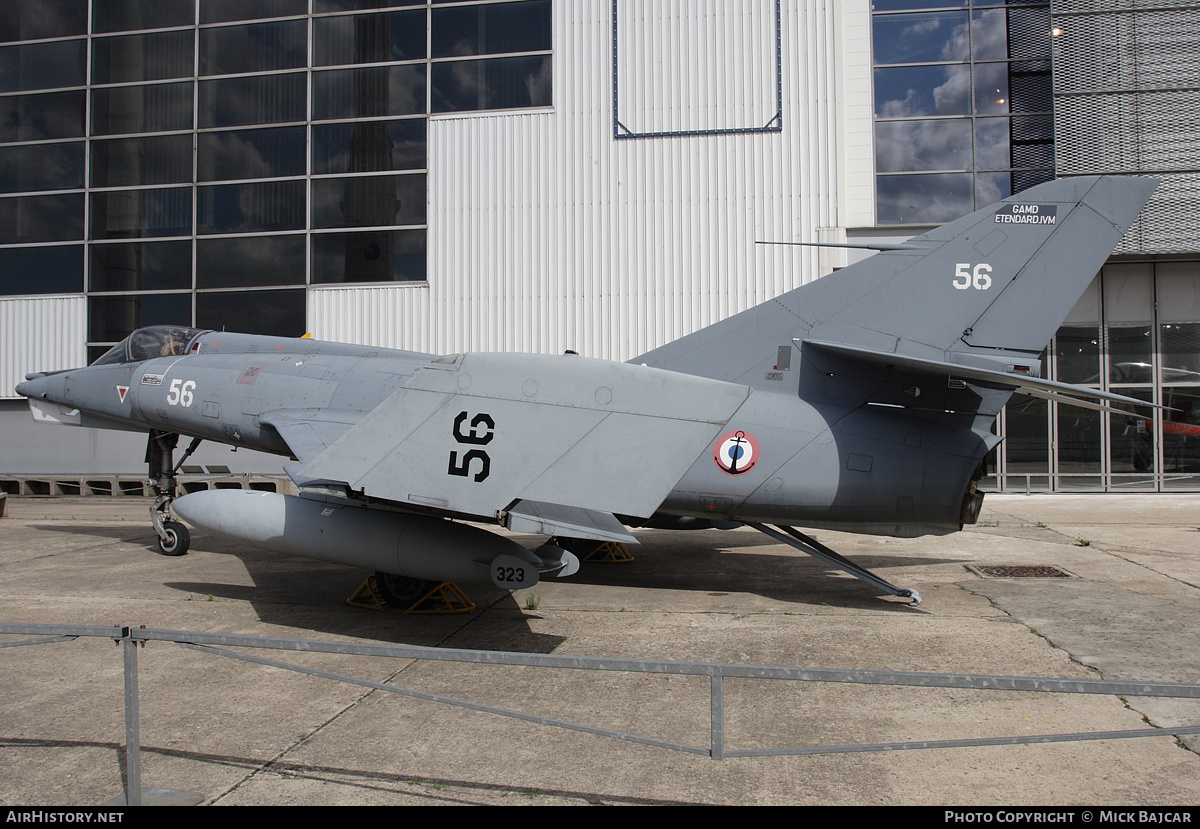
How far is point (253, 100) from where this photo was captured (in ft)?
66.1

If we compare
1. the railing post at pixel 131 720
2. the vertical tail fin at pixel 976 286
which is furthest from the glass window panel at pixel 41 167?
the railing post at pixel 131 720

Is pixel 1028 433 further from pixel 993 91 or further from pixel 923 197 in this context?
pixel 993 91

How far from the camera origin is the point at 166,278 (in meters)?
20.2

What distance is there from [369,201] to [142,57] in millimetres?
8183

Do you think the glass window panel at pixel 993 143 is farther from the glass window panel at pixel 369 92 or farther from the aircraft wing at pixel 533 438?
the aircraft wing at pixel 533 438

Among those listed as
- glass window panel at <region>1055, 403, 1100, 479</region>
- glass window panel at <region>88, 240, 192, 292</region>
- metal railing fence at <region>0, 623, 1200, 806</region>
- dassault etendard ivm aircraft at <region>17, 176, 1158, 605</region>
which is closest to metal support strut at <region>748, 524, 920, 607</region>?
dassault etendard ivm aircraft at <region>17, 176, 1158, 605</region>

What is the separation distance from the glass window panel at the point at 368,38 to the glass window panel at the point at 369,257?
4818mm

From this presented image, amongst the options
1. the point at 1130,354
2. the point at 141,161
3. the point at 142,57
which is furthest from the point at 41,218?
the point at 1130,354

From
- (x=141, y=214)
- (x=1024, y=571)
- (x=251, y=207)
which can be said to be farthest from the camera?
(x=141, y=214)

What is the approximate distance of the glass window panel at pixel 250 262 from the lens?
19.6 metres

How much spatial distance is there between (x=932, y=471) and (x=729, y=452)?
2.02 metres

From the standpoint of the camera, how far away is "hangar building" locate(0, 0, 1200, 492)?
58.4 ft
